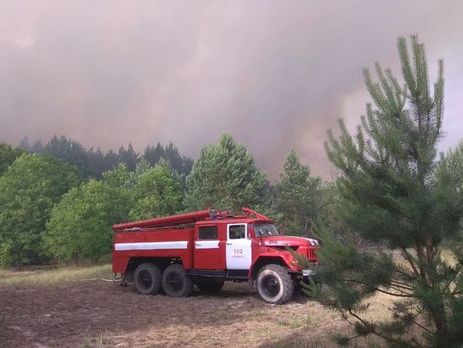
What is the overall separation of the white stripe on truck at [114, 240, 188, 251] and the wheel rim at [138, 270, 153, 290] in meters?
0.83

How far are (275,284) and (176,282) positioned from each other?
3680 millimetres

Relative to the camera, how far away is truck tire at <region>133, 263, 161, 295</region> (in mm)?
16266

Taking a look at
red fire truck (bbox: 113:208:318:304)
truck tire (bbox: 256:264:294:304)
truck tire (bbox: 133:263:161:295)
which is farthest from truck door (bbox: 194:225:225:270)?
truck tire (bbox: 133:263:161:295)

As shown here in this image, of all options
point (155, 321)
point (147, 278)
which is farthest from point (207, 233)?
point (155, 321)

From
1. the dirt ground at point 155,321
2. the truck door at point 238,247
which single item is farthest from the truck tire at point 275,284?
the truck door at point 238,247

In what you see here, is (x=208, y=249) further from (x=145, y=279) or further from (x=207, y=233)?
(x=145, y=279)

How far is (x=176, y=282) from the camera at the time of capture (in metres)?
16.0

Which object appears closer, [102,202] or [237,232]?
[237,232]

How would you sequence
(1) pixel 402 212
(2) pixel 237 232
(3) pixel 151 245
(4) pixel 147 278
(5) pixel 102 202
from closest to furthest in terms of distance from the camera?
(1) pixel 402 212 → (2) pixel 237 232 → (3) pixel 151 245 → (4) pixel 147 278 → (5) pixel 102 202

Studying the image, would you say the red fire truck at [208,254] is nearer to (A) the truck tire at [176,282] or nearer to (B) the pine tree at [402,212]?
(A) the truck tire at [176,282]

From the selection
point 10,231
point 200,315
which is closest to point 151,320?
point 200,315

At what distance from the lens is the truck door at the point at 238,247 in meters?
14.5

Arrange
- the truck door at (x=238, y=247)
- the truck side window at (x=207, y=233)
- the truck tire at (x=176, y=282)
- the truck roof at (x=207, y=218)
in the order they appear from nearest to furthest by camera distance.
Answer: the truck door at (x=238, y=247), the truck side window at (x=207, y=233), the truck roof at (x=207, y=218), the truck tire at (x=176, y=282)

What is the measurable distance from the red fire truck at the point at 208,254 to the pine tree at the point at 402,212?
7.67 meters
